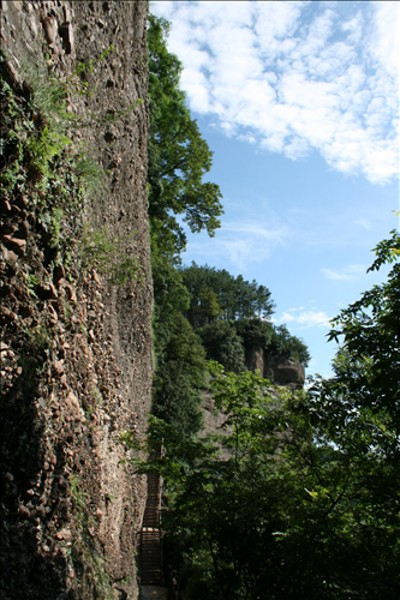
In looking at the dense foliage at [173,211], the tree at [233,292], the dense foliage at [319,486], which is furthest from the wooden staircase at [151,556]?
the tree at [233,292]

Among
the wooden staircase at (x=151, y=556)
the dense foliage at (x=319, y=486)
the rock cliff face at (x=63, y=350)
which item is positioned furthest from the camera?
the wooden staircase at (x=151, y=556)

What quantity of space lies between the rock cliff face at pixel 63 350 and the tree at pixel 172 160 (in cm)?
1002

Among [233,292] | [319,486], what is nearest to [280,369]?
[233,292]

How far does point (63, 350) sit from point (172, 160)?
590 inches

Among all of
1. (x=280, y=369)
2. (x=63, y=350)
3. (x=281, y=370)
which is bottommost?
(x=63, y=350)

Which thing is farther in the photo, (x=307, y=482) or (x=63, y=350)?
(x=307, y=482)

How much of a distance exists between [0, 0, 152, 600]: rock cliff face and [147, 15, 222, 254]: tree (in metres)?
10.0

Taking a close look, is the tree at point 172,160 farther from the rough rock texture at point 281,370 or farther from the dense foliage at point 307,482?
the rough rock texture at point 281,370

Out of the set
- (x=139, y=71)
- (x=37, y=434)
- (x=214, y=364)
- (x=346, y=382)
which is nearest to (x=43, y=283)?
(x=37, y=434)

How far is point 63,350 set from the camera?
3506 millimetres

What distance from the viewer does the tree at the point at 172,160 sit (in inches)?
642

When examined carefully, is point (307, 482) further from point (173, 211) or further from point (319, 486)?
point (173, 211)

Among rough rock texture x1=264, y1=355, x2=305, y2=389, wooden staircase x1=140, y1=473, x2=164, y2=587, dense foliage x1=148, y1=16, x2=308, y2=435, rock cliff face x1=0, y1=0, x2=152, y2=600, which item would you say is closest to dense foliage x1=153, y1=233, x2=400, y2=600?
rock cliff face x1=0, y1=0, x2=152, y2=600

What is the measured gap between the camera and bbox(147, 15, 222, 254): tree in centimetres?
1631
